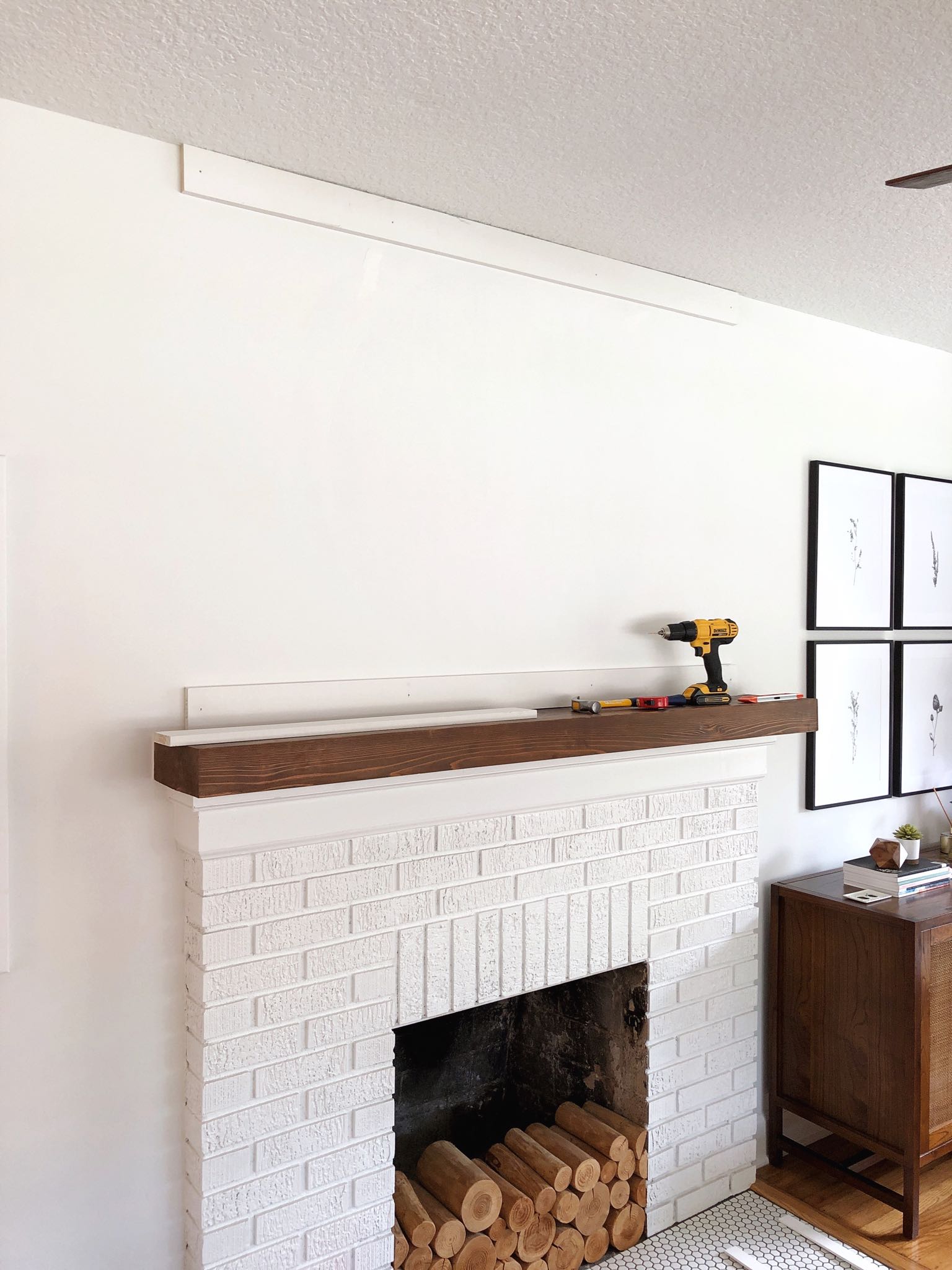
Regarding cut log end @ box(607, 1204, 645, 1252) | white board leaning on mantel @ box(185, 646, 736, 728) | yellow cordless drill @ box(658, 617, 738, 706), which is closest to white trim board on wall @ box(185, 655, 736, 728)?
white board leaning on mantel @ box(185, 646, 736, 728)

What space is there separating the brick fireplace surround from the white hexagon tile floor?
5cm

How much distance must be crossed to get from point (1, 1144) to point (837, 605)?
246 cm

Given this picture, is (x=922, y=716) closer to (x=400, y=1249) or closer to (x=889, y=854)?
(x=889, y=854)

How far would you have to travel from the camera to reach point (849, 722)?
2.85 metres

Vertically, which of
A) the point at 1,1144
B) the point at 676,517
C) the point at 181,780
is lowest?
the point at 1,1144

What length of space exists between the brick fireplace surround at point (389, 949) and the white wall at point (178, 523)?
4.9 inches

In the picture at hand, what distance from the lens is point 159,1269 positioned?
1726mm

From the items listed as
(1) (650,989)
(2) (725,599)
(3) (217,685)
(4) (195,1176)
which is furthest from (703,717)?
(4) (195,1176)

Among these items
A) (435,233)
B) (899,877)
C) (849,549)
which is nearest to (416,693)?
(435,233)

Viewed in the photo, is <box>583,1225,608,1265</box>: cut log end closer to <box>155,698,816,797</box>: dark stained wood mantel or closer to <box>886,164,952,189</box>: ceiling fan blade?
<box>155,698,816,797</box>: dark stained wood mantel

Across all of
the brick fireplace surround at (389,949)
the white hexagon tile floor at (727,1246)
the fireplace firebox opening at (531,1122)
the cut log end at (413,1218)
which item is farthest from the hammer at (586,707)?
the white hexagon tile floor at (727,1246)

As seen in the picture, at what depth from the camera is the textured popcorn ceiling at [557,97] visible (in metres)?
1.34

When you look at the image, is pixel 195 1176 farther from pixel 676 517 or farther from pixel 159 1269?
pixel 676 517

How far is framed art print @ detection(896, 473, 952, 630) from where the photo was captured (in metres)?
2.99
